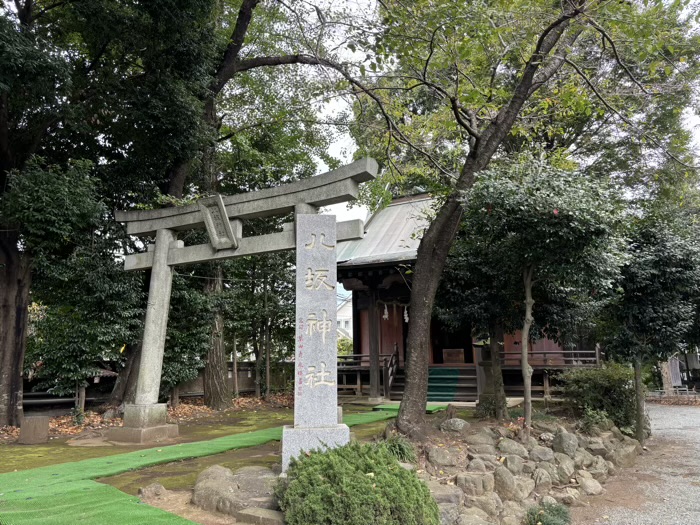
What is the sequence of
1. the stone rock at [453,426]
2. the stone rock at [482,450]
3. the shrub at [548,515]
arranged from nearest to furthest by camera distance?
the shrub at [548,515] < the stone rock at [482,450] < the stone rock at [453,426]

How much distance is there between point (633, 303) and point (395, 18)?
7131 mm

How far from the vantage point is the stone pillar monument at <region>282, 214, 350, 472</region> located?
584cm

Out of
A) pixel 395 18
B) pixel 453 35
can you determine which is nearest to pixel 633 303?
pixel 453 35

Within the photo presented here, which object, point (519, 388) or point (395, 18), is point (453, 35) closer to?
point (395, 18)

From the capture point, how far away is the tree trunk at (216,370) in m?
13.5

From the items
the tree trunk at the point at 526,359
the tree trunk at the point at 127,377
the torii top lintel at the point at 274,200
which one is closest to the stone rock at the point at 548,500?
the tree trunk at the point at 526,359

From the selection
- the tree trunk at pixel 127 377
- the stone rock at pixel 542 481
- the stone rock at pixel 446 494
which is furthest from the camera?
the tree trunk at pixel 127 377

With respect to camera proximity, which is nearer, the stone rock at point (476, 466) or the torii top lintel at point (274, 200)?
the stone rock at point (476, 466)

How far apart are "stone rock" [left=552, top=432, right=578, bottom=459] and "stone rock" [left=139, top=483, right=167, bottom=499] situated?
6.03 metres

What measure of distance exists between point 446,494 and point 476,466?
1.49 meters

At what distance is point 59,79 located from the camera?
8422 mm

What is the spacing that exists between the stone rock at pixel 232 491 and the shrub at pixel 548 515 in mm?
3205

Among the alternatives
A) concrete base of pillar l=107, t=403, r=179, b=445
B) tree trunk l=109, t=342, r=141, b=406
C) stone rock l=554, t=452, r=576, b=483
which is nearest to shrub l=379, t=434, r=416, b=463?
stone rock l=554, t=452, r=576, b=483

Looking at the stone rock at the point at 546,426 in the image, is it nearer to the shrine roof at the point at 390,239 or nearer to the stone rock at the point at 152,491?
the shrine roof at the point at 390,239
